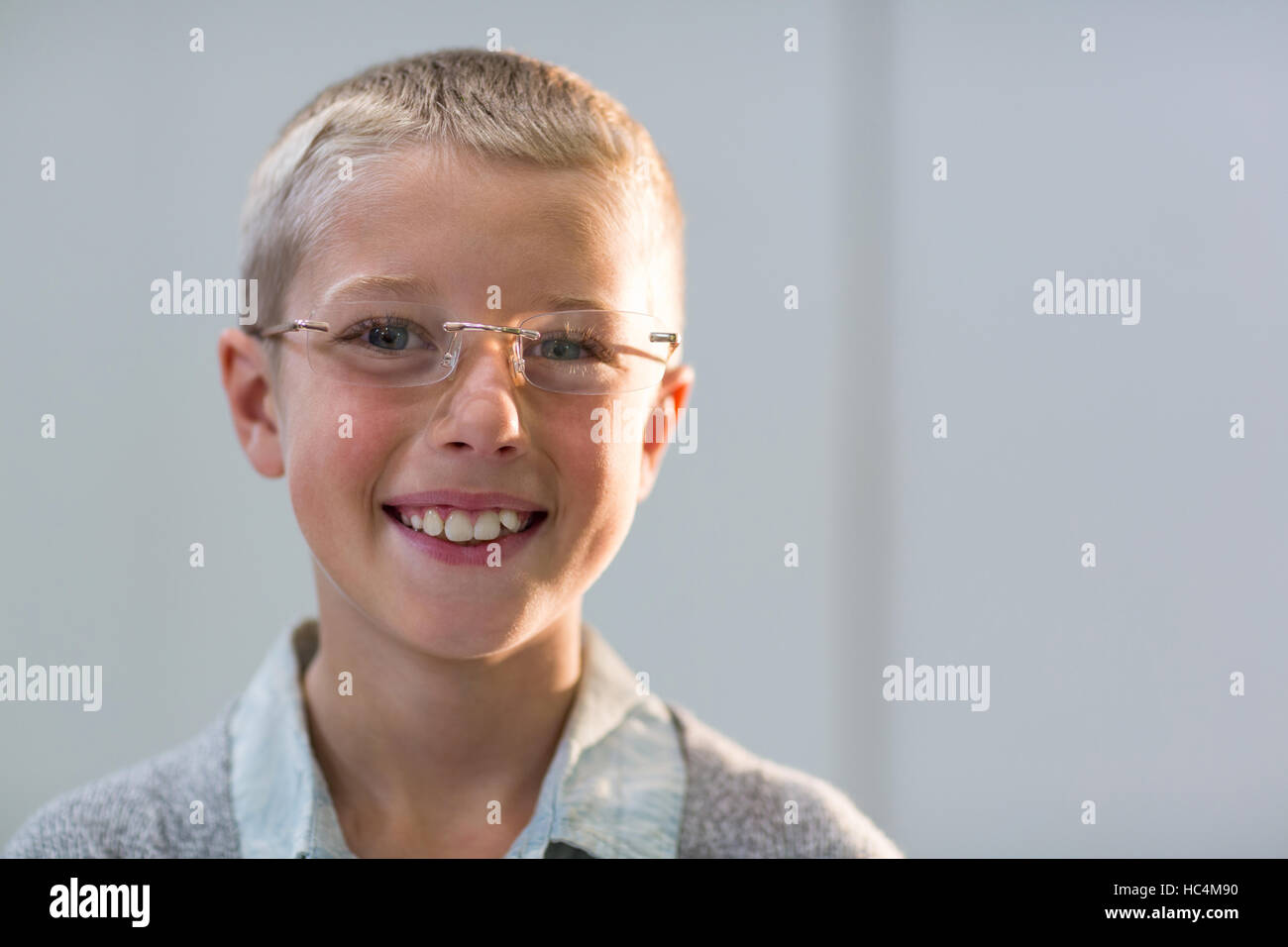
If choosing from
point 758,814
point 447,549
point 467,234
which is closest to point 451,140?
point 467,234

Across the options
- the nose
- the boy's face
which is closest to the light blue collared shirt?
the boy's face

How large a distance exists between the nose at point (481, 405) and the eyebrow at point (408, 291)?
1.5 inches

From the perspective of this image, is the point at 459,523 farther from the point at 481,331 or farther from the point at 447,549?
the point at 481,331

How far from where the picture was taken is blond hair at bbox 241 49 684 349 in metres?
0.83

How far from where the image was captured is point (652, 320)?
869 millimetres

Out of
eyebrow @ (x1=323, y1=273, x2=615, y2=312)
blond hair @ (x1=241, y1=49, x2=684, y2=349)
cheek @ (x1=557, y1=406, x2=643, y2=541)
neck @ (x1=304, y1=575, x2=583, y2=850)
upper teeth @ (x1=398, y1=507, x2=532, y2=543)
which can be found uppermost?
blond hair @ (x1=241, y1=49, x2=684, y2=349)

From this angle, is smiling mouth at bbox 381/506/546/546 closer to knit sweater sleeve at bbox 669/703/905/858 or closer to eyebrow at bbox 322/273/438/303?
eyebrow at bbox 322/273/438/303

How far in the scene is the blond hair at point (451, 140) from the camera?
2.72 feet

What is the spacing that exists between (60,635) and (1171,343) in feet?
4.15

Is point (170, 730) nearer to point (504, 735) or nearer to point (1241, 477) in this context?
point (504, 735)

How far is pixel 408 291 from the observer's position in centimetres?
80

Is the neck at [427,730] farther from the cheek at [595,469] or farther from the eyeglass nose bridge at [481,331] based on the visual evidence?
the eyeglass nose bridge at [481,331]

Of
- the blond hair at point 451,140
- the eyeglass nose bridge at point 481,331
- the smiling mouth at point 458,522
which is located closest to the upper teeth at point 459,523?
the smiling mouth at point 458,522
